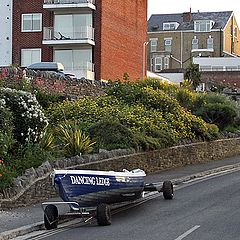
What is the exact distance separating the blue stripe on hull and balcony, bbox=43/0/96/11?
37.0 metres

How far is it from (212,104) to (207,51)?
163 ft

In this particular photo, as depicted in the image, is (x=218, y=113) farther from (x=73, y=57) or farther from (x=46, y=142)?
(x=46, y=142)

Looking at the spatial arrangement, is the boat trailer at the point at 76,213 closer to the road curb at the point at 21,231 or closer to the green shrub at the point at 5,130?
the road curb at the point at 21,231

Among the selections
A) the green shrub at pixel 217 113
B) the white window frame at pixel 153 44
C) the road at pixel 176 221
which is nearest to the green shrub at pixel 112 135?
the road at pixel 176 221

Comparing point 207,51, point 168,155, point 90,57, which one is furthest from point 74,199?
point 207,51

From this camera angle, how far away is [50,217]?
1511cm

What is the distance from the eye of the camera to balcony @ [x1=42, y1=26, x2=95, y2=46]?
52.4m

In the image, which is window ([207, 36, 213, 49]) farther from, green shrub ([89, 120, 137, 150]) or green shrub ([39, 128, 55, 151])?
green shrub ([39, 128, 55, 151])

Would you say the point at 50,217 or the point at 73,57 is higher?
the point at 73,57

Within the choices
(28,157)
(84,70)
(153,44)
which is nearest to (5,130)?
(28,157)

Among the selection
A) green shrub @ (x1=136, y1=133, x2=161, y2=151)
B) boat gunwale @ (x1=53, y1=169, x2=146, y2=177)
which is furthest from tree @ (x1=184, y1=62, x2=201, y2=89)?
boat gunwale @ (x1=53, y1=169, x2=146, y2=177)

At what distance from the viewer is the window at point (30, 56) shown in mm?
54531

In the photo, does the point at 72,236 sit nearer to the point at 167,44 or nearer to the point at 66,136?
the point at 66,136

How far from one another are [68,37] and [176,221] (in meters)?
38.9
